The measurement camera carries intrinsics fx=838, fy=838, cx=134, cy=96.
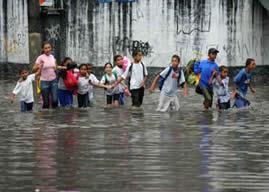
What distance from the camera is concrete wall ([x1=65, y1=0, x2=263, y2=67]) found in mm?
28969

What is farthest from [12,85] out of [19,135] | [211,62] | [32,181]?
[32,181]

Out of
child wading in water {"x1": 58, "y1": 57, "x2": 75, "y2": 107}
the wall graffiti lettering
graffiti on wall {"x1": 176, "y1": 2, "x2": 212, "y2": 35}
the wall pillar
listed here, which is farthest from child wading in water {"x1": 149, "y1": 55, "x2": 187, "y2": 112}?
the wall graffiti lettering

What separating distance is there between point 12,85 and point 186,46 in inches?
243

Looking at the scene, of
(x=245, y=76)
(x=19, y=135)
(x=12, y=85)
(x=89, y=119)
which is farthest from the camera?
(x=12, y=85)

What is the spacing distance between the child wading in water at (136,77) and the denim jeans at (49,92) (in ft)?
5.15

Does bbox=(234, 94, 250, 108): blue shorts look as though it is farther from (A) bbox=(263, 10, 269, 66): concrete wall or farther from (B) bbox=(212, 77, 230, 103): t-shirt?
(A) bbox=(263, 10, 269, 66): concrete wall

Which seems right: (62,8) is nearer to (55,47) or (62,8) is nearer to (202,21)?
(55,47)

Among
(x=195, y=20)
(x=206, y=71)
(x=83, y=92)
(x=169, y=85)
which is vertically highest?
(x=195, y=20)

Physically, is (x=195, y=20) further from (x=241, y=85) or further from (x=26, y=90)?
(x=26, y=90)

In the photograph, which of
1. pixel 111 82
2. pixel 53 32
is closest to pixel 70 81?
pixel 111 82

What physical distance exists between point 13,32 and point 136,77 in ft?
45.7

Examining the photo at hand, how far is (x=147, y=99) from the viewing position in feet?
74.6

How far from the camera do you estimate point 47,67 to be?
18141 millimetres

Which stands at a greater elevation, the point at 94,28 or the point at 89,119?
the point at 94,28
